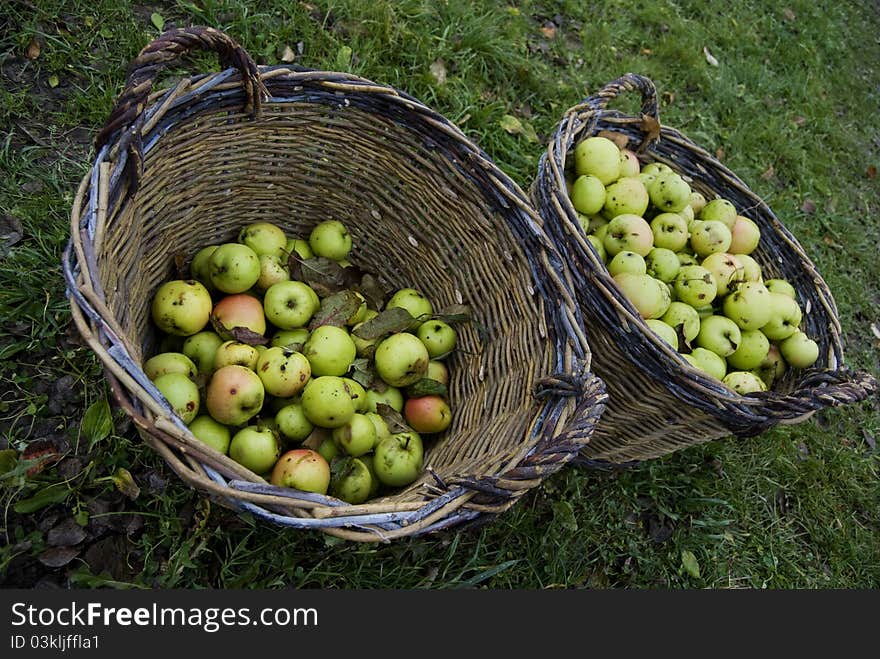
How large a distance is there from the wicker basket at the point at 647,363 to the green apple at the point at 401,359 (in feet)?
1.88

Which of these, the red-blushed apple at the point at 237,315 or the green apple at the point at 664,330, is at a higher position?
the green apple at the point at 664,330

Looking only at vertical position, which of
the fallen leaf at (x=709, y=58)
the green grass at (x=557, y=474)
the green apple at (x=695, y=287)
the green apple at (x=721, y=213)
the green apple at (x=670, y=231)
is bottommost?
the green grass at (x=557, y=474)

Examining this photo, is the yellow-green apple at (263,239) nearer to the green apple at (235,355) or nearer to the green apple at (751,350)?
the green apple at (235,355)

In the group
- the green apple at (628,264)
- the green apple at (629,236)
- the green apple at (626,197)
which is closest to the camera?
the green apple at (628,264)


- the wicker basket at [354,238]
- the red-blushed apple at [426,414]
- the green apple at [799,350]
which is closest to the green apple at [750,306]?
the green apple at [799,350]

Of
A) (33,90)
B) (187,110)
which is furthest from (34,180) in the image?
(187,110)

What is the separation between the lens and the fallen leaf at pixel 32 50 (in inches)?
106

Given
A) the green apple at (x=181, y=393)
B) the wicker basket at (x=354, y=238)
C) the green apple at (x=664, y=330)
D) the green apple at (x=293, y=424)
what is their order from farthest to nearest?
the green apple at (x=664, y=330), the green apple at (x=293, y=424), the green apple at (x=181, y=393), the wicker basket at (x=354, y=238)

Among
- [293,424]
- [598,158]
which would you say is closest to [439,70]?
[598,158]

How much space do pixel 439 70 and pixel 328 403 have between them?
223 cm

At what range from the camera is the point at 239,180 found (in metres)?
2.33

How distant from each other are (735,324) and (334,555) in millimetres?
1753

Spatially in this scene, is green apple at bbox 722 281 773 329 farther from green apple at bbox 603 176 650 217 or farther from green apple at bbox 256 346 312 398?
green apple at bbox 256 346 312 398

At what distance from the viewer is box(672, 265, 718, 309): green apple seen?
2.58 meters
